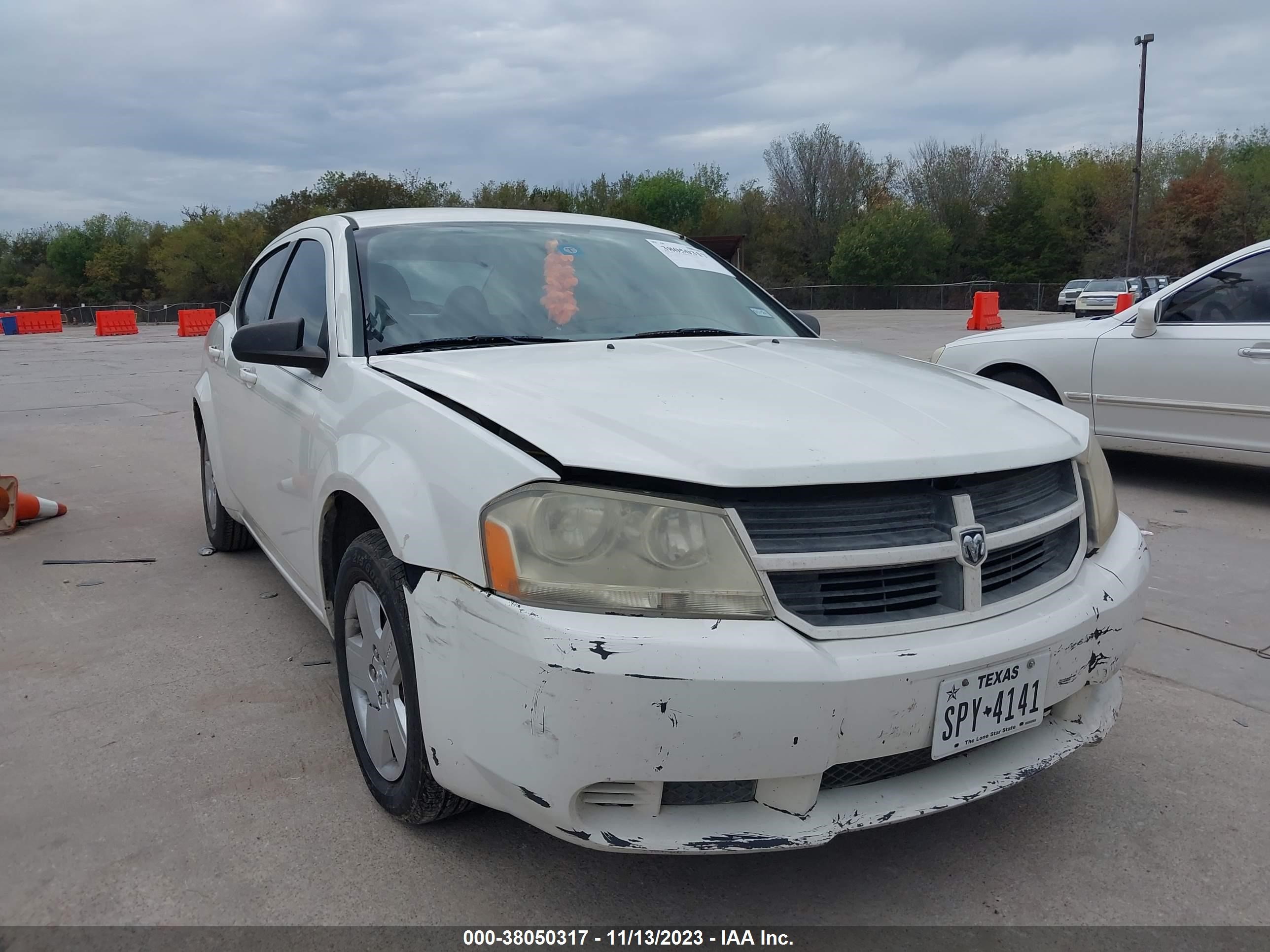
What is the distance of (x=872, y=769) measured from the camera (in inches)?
75.9

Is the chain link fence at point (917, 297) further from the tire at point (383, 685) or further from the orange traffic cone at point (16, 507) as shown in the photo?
the tire at point (383, 685)

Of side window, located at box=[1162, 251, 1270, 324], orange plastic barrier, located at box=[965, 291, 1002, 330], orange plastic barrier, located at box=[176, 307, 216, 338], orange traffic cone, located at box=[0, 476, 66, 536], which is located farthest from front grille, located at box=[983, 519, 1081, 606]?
orange plastic barrier, located at box=[176, 307, 216, 338]

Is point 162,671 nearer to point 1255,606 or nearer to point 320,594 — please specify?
point 320,594

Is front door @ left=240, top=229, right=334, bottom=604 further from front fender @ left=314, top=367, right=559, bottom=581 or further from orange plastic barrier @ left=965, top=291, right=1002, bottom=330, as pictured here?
orange plastic barrier @ left=965, top=291, right=1002, bottom=330

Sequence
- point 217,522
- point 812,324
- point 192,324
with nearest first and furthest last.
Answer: point 812,324
point 217,522
point 192,324

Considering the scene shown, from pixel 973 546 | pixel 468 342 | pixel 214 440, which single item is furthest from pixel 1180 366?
pixel 214 440

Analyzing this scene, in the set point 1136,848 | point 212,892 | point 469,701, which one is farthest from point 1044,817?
point 212,892

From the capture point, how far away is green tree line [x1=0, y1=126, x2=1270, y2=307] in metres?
51.0

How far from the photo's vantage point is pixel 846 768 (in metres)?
1.90

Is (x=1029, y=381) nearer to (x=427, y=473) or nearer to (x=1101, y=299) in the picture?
(x=427, y=473)

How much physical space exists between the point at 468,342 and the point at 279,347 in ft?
1.85

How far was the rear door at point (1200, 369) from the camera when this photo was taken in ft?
18.1

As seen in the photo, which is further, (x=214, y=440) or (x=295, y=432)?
(x=214, y=440)

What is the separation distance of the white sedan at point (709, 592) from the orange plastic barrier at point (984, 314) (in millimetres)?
24431
